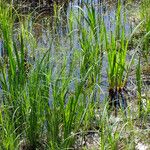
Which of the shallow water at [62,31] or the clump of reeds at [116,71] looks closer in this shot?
the clump of reeds at [116,71]

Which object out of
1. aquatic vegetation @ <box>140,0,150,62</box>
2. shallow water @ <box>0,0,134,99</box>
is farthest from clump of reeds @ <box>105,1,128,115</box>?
aquatic vegetation @ <box>140,0,150,62</box>

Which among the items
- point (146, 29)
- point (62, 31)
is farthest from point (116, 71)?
point (62, 31)

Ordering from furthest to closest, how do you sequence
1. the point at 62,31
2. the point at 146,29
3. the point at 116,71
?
the point at 62,31 < the point at 146,29 < the point at 116,71

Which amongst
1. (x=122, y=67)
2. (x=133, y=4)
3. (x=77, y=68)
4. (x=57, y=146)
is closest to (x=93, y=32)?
(x=77, y=68)

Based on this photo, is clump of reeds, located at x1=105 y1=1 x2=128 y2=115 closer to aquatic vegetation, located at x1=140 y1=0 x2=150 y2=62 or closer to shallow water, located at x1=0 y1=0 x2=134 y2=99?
shallow water, located at x1=0 y1=0 x2=134 y2=99

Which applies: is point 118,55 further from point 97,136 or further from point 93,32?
point 97,136

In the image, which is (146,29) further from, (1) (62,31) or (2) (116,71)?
(1) (62,31)

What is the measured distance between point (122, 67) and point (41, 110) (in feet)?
→ 2.46

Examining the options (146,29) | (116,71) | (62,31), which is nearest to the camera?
(116,71)

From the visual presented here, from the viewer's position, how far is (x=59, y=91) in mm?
2521

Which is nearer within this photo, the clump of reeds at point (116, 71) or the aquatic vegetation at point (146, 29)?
the clump of reeds at point (116, 71)

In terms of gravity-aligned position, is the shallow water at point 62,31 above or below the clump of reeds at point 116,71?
above

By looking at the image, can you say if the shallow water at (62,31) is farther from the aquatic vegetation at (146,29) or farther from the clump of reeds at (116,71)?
the aquatic vegetation at (146,29)

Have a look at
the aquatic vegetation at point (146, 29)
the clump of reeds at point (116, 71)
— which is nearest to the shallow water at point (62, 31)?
the clump of reeds at point (116, 71)
